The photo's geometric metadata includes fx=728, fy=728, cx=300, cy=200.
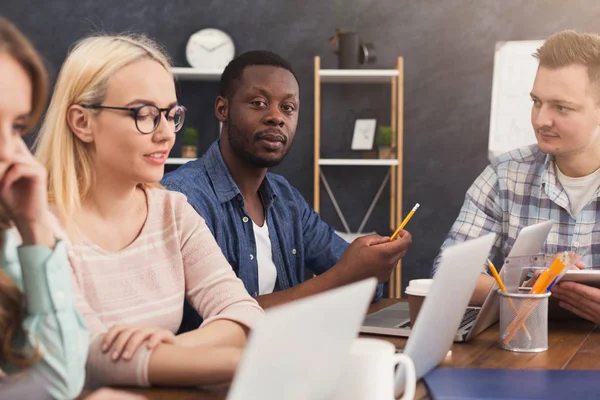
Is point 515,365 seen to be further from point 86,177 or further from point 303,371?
point 86,177

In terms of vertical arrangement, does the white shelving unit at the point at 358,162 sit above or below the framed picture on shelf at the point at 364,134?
below

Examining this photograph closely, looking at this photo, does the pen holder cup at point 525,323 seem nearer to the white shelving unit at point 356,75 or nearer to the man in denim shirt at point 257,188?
the man in denim shirt at point 257,188

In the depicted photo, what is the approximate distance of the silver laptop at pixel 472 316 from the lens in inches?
56.1

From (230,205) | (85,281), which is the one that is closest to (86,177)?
(85,281)

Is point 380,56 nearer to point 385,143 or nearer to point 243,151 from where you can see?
point 385,143

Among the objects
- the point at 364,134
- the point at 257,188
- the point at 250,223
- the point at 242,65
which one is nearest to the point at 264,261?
the point at 250,223

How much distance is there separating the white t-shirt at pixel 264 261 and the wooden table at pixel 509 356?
68 cm

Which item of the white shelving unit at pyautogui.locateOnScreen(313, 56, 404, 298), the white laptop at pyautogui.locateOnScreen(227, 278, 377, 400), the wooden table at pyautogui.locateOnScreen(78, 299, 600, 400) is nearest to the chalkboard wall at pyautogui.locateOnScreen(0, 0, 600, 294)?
the white shelving unit at pyautogui.locateOnScreen(313, 56, 404, 298)

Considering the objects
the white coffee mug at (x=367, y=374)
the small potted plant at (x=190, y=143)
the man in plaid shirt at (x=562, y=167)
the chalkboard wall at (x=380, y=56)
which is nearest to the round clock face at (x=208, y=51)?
the chalkboard wall at (x=380, y=56)

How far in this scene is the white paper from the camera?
12.0 ft

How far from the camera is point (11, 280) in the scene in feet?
3.43

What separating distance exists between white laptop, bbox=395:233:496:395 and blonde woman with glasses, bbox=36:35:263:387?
0.36 m

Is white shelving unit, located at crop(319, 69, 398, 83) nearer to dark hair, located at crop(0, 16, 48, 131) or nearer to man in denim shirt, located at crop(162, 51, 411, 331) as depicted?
man in denim shirt, located at crop(162, 51, 411, 331)

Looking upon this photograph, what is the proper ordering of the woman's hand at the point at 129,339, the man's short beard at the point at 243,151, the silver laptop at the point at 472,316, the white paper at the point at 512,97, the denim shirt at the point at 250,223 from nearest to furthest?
the woman's hand at the point at 129,339, the silver laptop at the point at 472,316, the denim shirt at the point at 250,223, the man's short beard at the point at 243,151, the white paper at the point at 512,97
